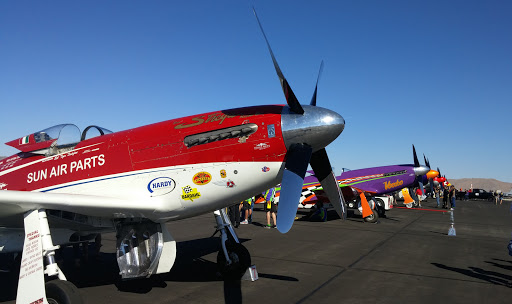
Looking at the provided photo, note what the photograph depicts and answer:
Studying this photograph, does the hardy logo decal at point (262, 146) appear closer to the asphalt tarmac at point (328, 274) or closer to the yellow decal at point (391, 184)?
the asphalt tarmac at point (328, 274)

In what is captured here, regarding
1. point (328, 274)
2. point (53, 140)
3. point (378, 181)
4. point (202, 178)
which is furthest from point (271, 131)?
point (378, 181)

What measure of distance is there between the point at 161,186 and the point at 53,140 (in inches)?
102

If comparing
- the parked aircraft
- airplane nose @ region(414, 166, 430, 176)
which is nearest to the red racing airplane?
the parked aircraft

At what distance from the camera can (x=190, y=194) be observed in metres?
5.79

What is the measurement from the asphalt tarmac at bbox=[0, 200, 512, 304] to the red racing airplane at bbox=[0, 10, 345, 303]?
71 centimetres

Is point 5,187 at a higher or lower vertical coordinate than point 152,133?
lower

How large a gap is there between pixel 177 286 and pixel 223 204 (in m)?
2.02

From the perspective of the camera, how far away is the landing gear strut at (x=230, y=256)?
23.1 ft

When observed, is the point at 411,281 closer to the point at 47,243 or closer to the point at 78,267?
the point at 47,243

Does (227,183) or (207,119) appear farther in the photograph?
(207,119)

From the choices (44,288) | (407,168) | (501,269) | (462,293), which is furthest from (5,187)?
(407,168)

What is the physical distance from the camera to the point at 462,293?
20.7 feet

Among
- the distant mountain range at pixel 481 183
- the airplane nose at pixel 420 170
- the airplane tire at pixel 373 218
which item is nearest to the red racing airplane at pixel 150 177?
the airplane tire at pixel 373 218

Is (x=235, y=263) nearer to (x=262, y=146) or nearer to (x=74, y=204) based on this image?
(x=262, y=146)
